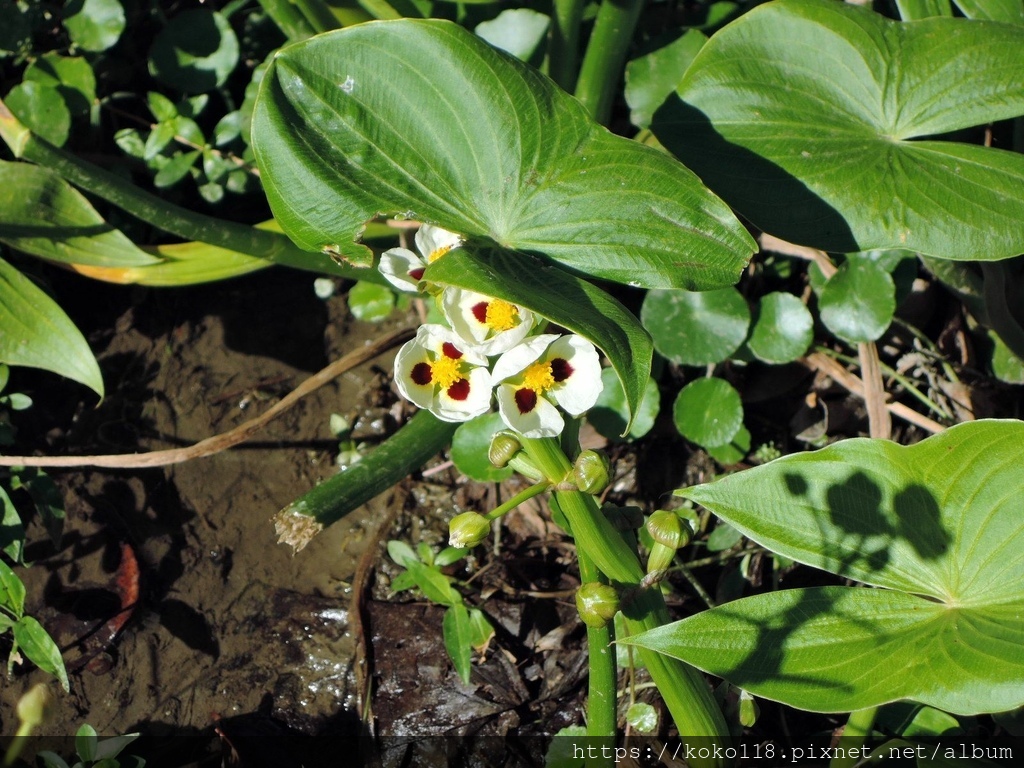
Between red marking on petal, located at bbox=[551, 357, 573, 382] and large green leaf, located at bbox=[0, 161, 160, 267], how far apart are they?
3.17 ft

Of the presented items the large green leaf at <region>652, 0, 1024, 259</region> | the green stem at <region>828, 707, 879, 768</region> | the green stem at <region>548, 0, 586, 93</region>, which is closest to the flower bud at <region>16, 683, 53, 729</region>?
the green stem at <region>828, 707, 879, 768</region>

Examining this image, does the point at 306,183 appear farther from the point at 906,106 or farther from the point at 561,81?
the point at 906,106

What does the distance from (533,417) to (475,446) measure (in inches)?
21.5

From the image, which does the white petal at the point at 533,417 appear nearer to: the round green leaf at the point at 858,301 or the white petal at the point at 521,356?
the white petal at the point at 521,356

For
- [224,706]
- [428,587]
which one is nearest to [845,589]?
[428,587]

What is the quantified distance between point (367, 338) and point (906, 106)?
122 cm

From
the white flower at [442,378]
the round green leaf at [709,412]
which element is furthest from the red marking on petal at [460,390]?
the round green leaf at [709,412]

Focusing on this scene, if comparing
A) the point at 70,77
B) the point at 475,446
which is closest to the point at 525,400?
the point at 475,446

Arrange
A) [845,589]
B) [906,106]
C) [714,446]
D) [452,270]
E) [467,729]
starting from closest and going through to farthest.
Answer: [452,270] → [845,589] → [906,106] → [467,729] → [714,446]

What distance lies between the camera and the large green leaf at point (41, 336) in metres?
1.60

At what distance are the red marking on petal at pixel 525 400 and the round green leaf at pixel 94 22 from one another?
1471mm

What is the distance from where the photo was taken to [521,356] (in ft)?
3.34

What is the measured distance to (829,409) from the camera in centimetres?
179

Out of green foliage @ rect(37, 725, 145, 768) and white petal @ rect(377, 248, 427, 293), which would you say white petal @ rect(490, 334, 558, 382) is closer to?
white petal @ rect(377, 248, 427, 293)
